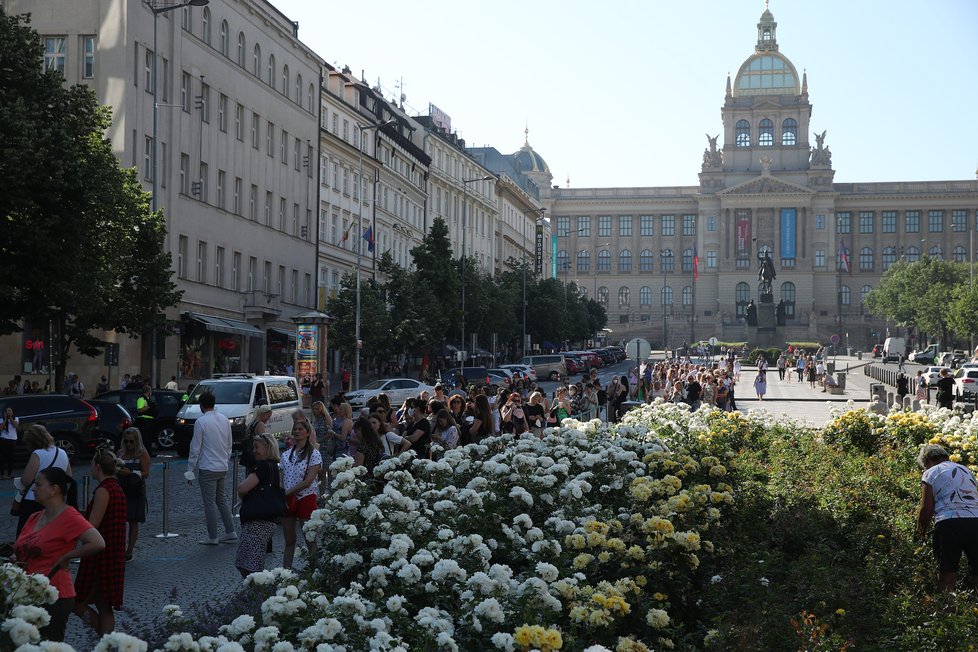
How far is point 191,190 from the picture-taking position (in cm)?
5222

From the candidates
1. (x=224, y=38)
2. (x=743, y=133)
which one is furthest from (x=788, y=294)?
(x=224, y=38)

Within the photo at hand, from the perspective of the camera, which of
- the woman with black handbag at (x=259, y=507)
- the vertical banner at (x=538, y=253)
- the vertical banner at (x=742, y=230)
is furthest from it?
the vertical banner at (x=742, y=230)

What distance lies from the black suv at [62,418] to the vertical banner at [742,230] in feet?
448

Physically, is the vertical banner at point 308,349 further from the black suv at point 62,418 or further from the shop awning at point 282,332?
the black suv at point 62,418

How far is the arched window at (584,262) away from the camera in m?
171

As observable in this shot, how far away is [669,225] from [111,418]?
14424 centimetres

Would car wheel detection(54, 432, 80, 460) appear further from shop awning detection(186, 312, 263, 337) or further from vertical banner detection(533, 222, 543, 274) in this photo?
vertical banner detection(533, 222, 543, 274)

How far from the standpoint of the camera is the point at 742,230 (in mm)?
158875

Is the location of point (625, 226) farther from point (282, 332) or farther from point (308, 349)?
point (308, 349)

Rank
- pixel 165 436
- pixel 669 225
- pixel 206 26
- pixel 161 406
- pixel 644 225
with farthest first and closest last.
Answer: pixel 644 225 → pixel 669 225 → pixel 206 26 → pixel 161 406 → pixel 165 436

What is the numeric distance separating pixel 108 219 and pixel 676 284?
139m

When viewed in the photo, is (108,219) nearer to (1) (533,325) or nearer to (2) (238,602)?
(2) (238,602)

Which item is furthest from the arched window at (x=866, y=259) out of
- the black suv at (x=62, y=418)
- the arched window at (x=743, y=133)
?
the black suv at (x=62, y=418)

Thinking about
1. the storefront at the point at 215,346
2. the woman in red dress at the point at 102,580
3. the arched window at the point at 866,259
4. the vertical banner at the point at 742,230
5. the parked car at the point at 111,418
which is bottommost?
the woman in red dress at the point at 102,580
